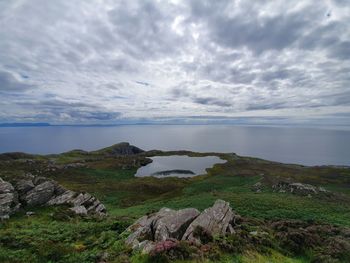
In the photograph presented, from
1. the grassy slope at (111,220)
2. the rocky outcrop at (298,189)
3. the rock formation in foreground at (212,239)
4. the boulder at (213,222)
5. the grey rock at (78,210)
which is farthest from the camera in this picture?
the rocky outcrop at (298,189)

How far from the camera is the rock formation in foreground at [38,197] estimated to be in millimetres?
23352

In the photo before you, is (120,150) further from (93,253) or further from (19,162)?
(93,253)

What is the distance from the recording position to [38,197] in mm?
26469

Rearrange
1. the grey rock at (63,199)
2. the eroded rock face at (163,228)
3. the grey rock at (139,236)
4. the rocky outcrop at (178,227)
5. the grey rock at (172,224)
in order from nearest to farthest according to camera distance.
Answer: the grey rock at (139,236)
the rocky outcrop at (178,227)
the eroded rock face at (163,228)
the grey rock at (172,224)
the grey rock at (63,199)

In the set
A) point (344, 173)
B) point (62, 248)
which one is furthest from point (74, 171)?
point (344, 173)

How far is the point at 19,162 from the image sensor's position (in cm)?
8562

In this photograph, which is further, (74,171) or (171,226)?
(74,171)

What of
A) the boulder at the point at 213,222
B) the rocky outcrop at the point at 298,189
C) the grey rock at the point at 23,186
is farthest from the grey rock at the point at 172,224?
the rocky outcrop at the point at 298,189

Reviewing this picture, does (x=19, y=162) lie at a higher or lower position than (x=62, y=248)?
lower

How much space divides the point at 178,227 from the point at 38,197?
65.9 feet

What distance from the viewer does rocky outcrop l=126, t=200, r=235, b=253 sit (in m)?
14.2

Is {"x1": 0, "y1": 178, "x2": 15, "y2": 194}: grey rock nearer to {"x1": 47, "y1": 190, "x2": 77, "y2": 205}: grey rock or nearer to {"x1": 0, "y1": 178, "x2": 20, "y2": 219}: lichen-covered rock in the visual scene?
{"x1": 0, "y1": 178, "x2": 20, "y2": 219}: lichen-covered rock

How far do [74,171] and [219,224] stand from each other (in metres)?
74.7

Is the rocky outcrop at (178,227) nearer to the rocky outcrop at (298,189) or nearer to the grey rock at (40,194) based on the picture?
the grey rock at (40,194)
